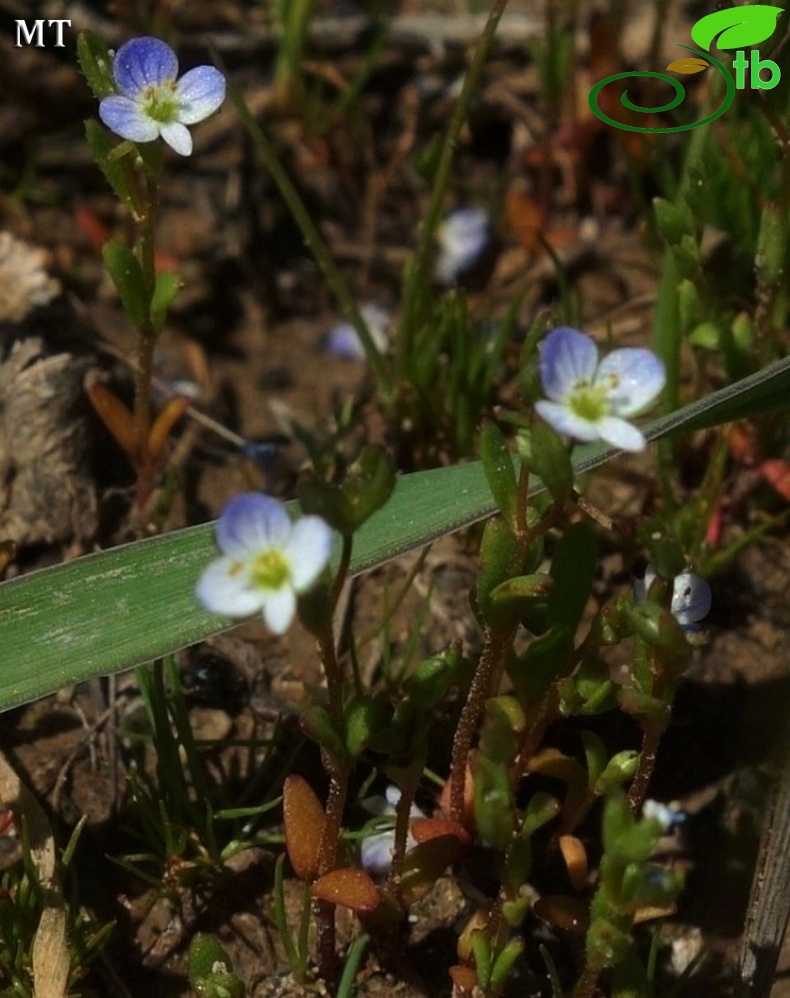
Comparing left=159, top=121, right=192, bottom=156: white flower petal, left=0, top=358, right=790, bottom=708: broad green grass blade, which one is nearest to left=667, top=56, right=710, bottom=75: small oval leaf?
left=0, top=358, right=790, bottom=708: broad green grass blade

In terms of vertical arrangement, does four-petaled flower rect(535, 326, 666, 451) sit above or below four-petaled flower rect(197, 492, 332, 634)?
above

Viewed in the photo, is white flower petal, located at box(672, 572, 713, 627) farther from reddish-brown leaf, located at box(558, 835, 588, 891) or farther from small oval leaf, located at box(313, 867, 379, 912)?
small oval leaf, located at box(313, 867, 379, 912)

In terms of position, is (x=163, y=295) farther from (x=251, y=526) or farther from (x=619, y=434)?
(x=619, y=434)

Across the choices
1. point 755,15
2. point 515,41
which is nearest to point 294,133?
point 515,41

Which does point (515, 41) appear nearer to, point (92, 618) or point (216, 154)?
point (216, 154)

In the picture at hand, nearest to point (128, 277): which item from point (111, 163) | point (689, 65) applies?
point (111, 163)
